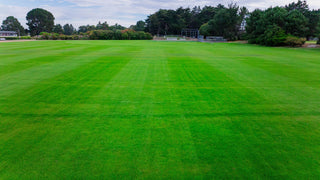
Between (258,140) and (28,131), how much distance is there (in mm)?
4350

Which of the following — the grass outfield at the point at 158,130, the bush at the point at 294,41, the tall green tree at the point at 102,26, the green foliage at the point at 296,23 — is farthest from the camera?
the tall green tree at the point at 102,26

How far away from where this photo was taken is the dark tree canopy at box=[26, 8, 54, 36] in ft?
A: 312

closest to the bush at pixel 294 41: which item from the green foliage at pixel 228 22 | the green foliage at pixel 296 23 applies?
the green foliage at pixel 296 23

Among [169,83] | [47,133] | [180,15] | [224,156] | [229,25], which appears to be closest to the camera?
[224,156]

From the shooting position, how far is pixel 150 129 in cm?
427

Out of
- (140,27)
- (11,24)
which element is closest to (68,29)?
(11,24)

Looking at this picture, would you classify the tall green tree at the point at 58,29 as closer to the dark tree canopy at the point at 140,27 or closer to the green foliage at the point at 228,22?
the dark tree canopy at the point at 140,27

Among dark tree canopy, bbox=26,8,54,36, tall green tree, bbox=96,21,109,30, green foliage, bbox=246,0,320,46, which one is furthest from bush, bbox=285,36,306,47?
dark tree canopy, bbox=26,8,54,36

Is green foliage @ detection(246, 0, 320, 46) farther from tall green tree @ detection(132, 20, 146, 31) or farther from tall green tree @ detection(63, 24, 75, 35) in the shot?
tall green tree @ detection(63, 24, 75, 35)

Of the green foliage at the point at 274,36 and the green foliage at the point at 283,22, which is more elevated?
the green foliage at the point at 283,22

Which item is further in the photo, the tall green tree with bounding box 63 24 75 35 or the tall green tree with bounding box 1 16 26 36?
the tall green tree with bounding box 63 24 75 35

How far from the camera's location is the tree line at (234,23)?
3209 centimetres

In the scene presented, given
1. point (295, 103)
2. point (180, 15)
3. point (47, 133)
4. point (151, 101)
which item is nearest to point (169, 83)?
point (151, 101)

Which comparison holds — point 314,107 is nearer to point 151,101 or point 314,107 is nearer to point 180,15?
point 151,101
